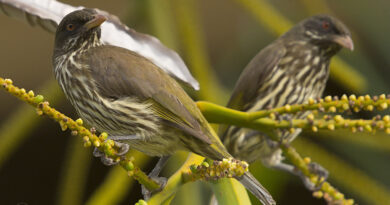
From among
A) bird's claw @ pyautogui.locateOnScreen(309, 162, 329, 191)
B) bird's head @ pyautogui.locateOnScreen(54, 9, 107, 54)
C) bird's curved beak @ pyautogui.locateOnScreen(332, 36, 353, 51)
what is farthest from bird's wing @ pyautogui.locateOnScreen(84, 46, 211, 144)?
bird's curved beak @ pyautogui.locateOnScreen(332, 36, 353, 51)

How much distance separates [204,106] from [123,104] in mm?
239

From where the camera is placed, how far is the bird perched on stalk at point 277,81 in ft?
8.75

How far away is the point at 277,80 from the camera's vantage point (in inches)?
108

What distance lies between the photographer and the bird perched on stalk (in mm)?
2668

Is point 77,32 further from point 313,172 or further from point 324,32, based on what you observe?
point 324,32

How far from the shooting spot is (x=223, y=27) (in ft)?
10.5

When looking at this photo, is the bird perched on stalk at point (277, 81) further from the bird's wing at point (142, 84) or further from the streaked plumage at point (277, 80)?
the bird's wing at point (142, 84)

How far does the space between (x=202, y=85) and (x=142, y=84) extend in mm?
597

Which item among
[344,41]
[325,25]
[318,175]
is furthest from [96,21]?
[325,25]

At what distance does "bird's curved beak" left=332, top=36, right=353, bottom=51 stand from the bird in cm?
113

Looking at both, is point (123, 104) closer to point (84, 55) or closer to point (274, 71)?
point (84, 55)

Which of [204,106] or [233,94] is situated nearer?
[204,106]

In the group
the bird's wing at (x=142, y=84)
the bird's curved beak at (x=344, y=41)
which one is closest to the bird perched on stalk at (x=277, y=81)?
the bird's curved beak at (x=344, y=41)

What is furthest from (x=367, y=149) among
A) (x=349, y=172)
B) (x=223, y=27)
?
(x=223, y=27)
